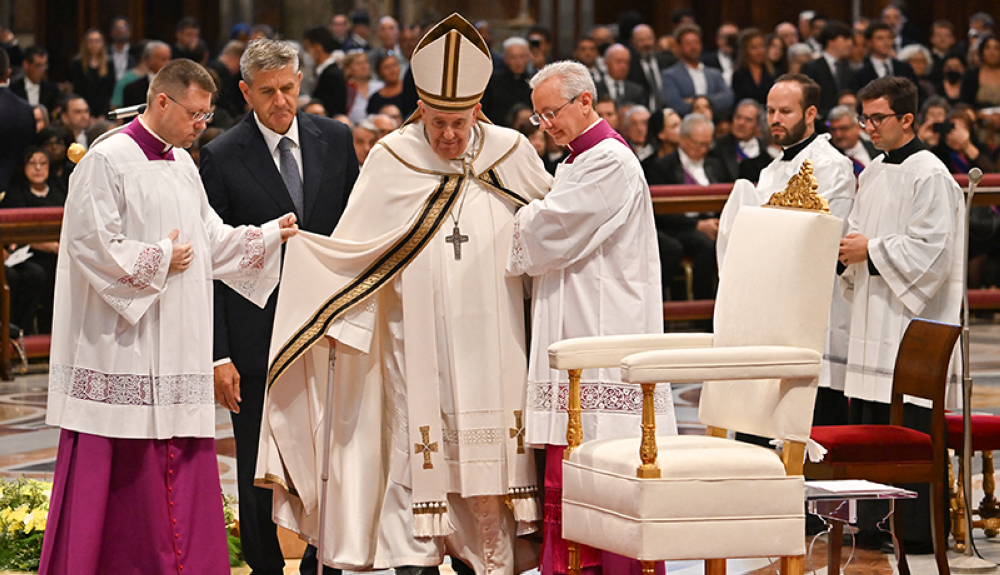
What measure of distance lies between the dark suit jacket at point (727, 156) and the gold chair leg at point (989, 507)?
5027 millimetres

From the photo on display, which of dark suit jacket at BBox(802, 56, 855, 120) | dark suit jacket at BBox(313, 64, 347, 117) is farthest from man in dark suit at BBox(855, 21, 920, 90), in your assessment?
dark suit jacket at BBox(313, 64, 347, 117)

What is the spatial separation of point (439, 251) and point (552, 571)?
1.10 m

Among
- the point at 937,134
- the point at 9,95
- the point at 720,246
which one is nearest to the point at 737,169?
the point at 937,134

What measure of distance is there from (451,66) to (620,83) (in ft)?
25.0

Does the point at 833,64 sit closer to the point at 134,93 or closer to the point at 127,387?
the point at 134,93

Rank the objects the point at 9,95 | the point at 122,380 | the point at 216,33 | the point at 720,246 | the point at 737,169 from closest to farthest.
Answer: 1. the point at 122,380
2. the point at 720,246
3. the point at 9,95
4. the point at 737,169
5. the point at 216,33

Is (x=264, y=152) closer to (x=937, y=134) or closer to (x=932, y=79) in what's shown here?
(x=937, y=134)

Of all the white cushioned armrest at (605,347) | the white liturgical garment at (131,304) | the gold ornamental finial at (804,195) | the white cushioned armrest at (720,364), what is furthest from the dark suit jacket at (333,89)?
the white cushioned armrest at (720,364)

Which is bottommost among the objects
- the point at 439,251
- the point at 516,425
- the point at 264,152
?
the point at 516,425

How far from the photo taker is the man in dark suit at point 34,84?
468 inches

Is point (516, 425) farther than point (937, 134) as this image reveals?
No

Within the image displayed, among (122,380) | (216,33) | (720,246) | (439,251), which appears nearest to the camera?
(122,380)

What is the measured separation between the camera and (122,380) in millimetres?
4285

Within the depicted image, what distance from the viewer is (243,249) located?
179 inches
